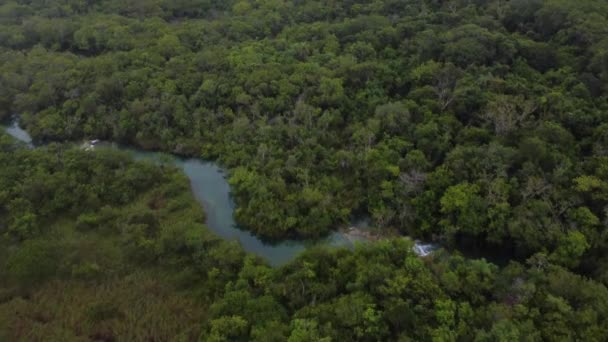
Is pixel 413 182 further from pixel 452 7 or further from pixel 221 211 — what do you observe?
pixel 452 7

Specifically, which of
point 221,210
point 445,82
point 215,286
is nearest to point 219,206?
point 221,210

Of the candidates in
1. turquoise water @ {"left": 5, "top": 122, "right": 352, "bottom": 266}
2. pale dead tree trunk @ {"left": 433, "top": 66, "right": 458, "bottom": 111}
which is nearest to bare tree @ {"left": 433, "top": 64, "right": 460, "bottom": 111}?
pale dead tree trunk @ {"left": 433, "top": 66, "right": 458, "bottom": 111}

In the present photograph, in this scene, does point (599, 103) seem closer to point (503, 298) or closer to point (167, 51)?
point (503, 298)

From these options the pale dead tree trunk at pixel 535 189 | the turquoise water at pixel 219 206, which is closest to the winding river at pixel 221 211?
the turquoise water at pixel 219 206

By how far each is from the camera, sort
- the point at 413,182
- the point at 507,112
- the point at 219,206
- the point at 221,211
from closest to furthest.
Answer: the point at 413,182 < the point at 507,112 < the point at 221,211 < the point at 219,206

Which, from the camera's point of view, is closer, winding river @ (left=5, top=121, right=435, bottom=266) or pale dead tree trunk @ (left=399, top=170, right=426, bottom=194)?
winding river @ (left=5, top=121, right=435, bottom=266)

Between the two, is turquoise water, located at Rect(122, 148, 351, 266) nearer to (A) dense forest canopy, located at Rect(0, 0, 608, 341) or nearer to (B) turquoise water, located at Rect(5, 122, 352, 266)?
(B) turquoise water, located at Rect(5, 122, 352, 266)

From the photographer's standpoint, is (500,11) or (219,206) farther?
(500,11)
